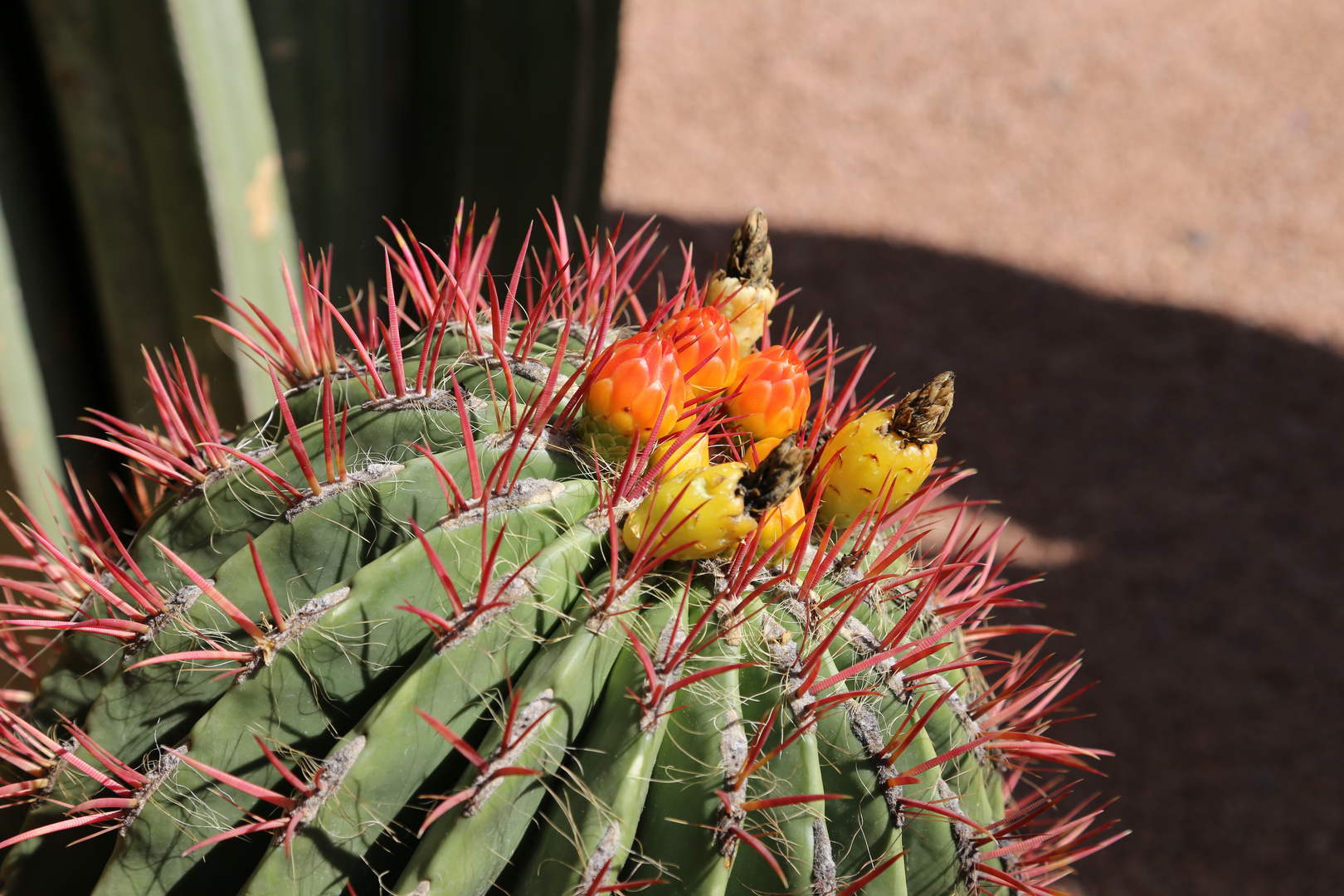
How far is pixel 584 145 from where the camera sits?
240cm

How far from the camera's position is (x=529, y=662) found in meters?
0.82

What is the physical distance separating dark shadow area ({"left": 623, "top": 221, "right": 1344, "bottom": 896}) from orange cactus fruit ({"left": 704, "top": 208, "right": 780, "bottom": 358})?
228cm

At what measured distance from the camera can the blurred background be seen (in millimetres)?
1920

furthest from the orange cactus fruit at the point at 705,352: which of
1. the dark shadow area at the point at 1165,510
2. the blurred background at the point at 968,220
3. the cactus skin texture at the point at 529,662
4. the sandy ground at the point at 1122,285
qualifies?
the sandy ground at the point at 1122,285

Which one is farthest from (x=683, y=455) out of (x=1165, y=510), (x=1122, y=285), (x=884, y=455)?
(x=1122, y=285)

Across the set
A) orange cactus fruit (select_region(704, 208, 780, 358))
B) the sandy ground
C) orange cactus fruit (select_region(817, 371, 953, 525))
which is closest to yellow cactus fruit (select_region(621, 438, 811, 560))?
orange cactus fruit (select_region(817, 371, 953, 525))

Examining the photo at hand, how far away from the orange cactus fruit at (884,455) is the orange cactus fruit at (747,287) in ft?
0.59

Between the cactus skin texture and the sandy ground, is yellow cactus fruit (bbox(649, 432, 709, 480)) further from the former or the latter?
the sandy ground

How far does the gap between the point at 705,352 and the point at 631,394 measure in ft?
0.36

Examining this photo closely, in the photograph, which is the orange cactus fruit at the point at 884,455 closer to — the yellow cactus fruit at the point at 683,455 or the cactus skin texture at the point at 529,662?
the cactus skin texture at the point at 529,662

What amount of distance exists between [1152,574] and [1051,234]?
2.69 meters

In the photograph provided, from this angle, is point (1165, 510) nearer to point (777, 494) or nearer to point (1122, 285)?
point (1122, 285)

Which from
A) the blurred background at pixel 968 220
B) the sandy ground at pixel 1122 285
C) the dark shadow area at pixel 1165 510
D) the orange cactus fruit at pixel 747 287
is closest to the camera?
the orange cactus fruit at pixel 747 287

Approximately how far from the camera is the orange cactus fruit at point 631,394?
0.90 m
